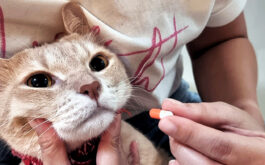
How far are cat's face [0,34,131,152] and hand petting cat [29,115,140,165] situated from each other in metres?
0.02

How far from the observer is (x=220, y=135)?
0.41m

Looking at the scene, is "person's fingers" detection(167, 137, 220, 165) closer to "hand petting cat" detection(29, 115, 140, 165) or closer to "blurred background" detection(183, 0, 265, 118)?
"hand petting cat" detection(29, 115, 140, 165)

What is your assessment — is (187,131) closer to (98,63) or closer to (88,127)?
(88,127)

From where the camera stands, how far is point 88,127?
48cm

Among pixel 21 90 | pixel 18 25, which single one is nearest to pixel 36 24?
pixel 18 25

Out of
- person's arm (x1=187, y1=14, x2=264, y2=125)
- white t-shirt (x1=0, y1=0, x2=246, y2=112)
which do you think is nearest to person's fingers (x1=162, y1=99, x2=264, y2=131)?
white t-shirt (x1=0, y1=0, x2=246, y2=112)

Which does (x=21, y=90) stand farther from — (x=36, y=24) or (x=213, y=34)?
(x=213, y=34)

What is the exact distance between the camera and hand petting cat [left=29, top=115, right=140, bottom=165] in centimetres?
49

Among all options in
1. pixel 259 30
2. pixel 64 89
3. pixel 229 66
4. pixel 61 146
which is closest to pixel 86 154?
pixel 61 146

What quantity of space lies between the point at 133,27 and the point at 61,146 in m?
0.34

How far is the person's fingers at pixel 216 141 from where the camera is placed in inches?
15.9

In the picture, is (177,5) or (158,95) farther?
(158,95)

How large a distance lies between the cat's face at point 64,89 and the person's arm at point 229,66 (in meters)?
0.48

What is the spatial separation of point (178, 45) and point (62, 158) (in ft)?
1.47
